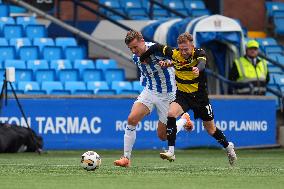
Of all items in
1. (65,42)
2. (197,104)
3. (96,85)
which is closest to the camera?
(197,104)

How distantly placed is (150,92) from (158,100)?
0.58ft

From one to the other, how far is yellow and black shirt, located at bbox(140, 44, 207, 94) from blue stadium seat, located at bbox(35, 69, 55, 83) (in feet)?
26.5

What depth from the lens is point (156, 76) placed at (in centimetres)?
1566

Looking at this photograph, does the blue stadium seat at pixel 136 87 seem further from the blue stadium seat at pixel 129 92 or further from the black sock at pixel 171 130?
the black sock at pixel 171 130

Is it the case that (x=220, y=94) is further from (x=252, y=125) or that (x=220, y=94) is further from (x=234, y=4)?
(x=234, y=4)

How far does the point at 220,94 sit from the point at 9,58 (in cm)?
483

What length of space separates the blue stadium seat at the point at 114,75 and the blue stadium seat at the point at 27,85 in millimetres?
1834

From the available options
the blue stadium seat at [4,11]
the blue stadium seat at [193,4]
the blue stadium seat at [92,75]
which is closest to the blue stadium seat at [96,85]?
the blue stadium seat at [92,75]

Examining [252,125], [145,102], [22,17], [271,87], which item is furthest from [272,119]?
[145,102]

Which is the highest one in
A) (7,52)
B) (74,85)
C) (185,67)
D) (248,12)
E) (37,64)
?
(248,12)

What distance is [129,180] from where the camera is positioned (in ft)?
38.9

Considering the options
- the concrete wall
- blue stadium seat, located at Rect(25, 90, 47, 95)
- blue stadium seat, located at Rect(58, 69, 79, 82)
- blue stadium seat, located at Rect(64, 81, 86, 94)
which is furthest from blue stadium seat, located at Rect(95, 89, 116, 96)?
the concrete wall

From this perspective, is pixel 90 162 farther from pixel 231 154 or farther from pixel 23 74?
pixel 23 74

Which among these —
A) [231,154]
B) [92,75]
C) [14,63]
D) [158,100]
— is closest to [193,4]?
[92,75]
